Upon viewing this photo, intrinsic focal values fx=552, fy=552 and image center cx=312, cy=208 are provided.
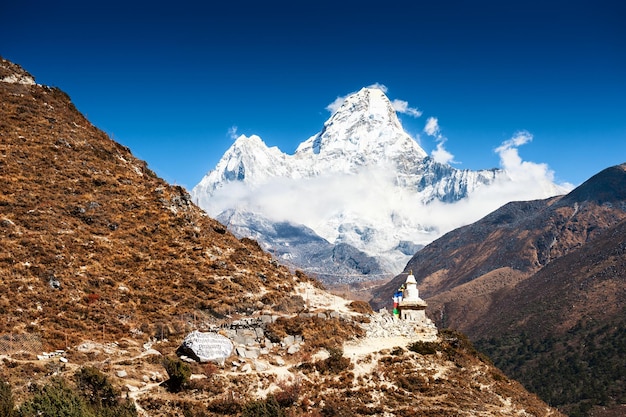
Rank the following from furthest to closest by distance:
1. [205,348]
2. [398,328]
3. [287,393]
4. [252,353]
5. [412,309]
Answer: [412,309] → [398,328] → [252,353] → [205,348] → [287,393]

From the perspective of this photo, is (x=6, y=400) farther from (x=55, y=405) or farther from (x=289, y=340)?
(x=289, y=340)

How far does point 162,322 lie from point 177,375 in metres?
9.17

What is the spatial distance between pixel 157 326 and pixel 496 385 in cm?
2468

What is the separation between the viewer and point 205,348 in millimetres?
36219

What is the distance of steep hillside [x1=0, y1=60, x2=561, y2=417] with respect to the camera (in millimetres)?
31734

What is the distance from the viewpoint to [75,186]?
5244 centimetres

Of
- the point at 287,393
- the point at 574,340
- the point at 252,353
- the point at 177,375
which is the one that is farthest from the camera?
the point at 574,340

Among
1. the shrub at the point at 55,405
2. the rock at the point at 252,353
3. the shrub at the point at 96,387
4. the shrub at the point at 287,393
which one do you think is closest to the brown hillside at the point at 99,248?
the rock at the point at 252,353

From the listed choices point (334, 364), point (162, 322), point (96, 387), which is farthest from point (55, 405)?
point (334, 364)

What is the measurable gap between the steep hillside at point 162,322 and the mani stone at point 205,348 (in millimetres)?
479

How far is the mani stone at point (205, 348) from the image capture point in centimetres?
3584

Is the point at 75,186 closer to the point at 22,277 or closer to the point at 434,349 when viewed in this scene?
the point at 22,277

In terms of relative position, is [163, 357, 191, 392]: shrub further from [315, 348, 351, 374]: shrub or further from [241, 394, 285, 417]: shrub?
[315, 348, 351, 374]: shrub

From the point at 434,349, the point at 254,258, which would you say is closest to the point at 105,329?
the point at 254,258
